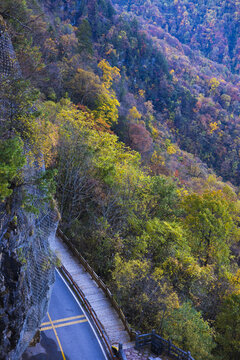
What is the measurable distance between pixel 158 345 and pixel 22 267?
1038 centimetres

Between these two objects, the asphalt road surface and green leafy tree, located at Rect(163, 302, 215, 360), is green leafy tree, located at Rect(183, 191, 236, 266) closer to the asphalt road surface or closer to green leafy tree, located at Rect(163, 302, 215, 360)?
green leafy tree, located at Rect(163, 302, 215, 360)

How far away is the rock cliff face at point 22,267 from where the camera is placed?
37.8 ft

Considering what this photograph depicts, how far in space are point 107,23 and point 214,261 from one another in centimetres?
7967

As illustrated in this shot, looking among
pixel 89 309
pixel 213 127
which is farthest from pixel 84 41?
pixel 213 127

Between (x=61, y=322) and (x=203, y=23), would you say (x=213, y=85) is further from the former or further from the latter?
(x=61, y=322)

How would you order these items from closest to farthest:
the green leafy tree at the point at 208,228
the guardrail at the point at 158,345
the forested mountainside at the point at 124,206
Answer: the guardrail at the point at 158,345 → the forested mountainside at the point at 124,206 → the green leafy tree at the point at 208,228

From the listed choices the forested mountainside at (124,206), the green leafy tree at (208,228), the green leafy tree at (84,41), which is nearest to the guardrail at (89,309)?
the forested mountainside at (124,206)

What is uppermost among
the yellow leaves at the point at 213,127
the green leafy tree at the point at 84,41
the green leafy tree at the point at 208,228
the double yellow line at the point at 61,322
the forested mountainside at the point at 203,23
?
the forested mountainside at the point at 203,23

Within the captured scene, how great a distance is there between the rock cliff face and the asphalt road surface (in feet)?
9.47

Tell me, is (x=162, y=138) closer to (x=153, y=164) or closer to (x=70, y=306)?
(x=153, y=164)

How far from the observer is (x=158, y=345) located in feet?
57.1

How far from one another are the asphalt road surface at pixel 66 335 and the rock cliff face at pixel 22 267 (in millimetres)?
2886

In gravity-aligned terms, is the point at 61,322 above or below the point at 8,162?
below

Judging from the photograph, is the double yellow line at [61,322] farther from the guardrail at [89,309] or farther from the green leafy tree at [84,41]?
the green leafy tree at [84,41]
